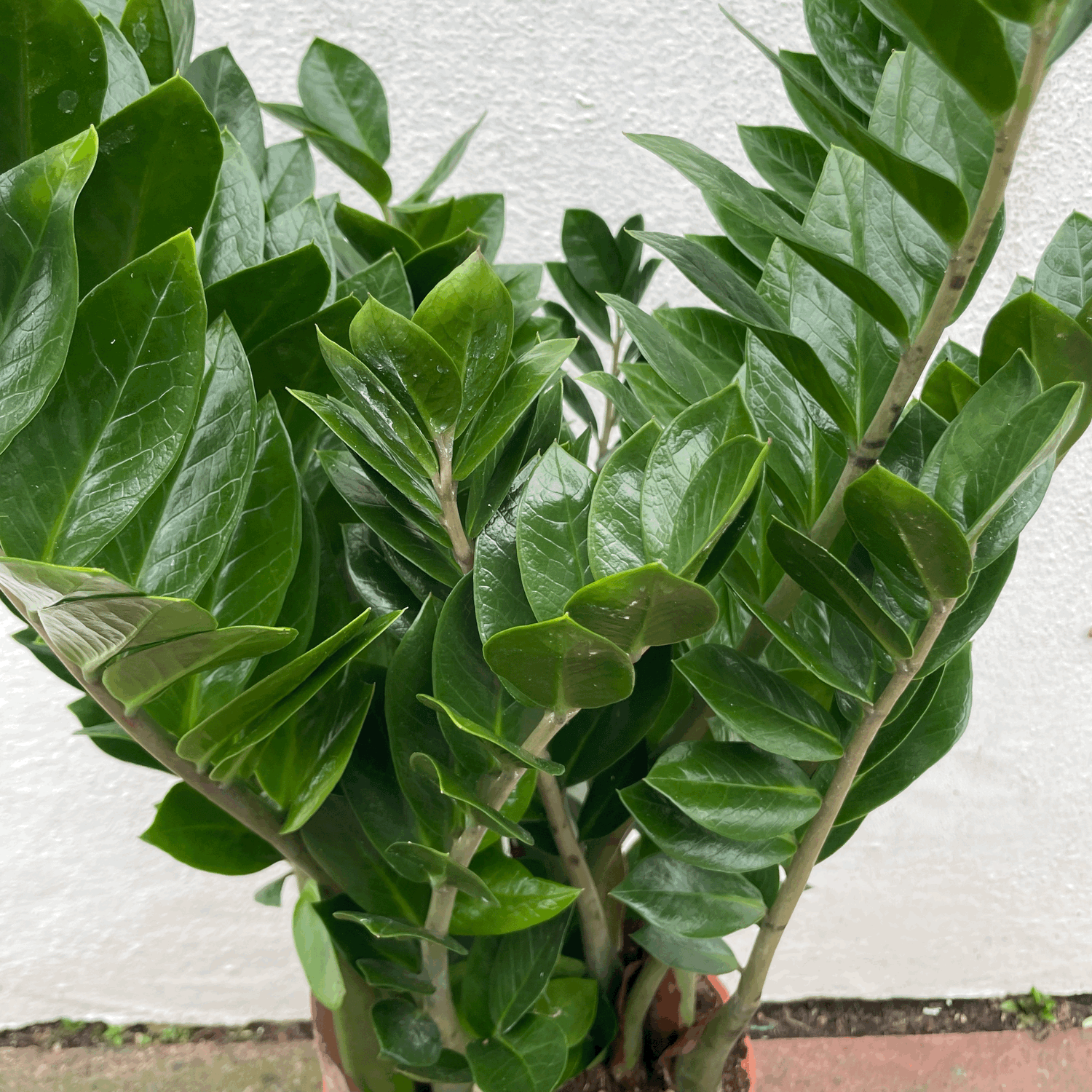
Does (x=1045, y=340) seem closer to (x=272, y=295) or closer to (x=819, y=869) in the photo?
(x=272, y=295)

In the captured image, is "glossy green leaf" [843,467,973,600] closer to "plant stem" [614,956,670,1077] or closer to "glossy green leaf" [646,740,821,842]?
"glossy green leaf" [646,740,821,842]

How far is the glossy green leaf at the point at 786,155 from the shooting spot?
0.32 m

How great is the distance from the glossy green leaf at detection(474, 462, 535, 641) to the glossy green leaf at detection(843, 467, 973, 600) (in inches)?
2.9

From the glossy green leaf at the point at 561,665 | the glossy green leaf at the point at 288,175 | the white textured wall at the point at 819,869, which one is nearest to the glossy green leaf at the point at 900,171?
the glossy green leaf at the point at 561,665

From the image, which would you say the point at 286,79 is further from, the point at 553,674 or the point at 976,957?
the point at 976,957

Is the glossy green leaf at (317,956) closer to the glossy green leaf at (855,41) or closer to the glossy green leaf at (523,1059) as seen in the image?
the glossy green leaf at (523,1059)

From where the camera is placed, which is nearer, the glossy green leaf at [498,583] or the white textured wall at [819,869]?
the glossy green leaf at [498,583]

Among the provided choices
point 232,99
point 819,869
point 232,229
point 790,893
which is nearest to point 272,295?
point 232,229

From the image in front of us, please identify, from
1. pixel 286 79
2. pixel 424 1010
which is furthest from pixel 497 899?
pixel 286 79

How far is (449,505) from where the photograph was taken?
0.22 metres

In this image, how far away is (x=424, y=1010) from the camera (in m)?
0.33

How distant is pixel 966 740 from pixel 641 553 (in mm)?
751

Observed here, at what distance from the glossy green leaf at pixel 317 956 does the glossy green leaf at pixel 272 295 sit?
0.53 feet

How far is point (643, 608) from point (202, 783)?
141 millimetres
